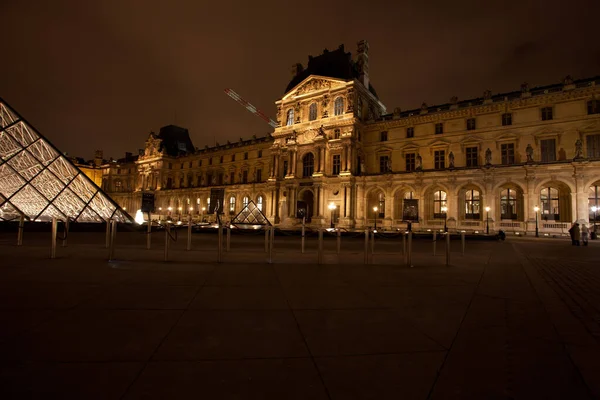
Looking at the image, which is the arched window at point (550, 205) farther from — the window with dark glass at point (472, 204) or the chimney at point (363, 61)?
the chimney at point (363, 61)

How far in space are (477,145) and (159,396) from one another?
117 ft

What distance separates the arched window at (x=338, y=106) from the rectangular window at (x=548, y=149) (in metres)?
19.8

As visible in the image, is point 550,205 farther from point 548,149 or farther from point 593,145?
point 593,145

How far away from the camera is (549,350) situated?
288 centimetres

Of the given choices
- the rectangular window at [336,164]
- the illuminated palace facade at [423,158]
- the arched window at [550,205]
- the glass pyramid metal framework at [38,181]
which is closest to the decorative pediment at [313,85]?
the illuminated palace facade at [423,158]

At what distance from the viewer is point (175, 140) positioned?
68.8 m

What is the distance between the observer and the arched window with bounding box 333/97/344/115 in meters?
38.2

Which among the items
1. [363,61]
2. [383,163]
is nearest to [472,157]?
[383,163]

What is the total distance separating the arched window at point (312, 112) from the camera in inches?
1597

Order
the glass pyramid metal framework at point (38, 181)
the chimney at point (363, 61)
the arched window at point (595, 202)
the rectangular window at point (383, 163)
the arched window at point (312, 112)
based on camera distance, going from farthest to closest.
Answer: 1. the chimney at point (363, 61)
2. the arched window at point (312, 112)
3. the rectangular window at point (383, 163)
4. the arched window at point (595, 202)
5. the glass pyramid metal framework at point (38, 181)

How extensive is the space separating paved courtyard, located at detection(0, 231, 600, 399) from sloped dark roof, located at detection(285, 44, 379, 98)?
37.6 metres

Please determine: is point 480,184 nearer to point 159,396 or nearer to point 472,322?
point 472,322

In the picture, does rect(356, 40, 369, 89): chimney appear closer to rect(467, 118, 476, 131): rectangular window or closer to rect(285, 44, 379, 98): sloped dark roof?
rect(285, 44, 379, 98): sloped dark roof

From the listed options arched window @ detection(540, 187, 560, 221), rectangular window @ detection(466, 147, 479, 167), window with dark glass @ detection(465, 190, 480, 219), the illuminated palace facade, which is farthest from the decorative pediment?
arched window @ detection(540, 187, 560, 221)
